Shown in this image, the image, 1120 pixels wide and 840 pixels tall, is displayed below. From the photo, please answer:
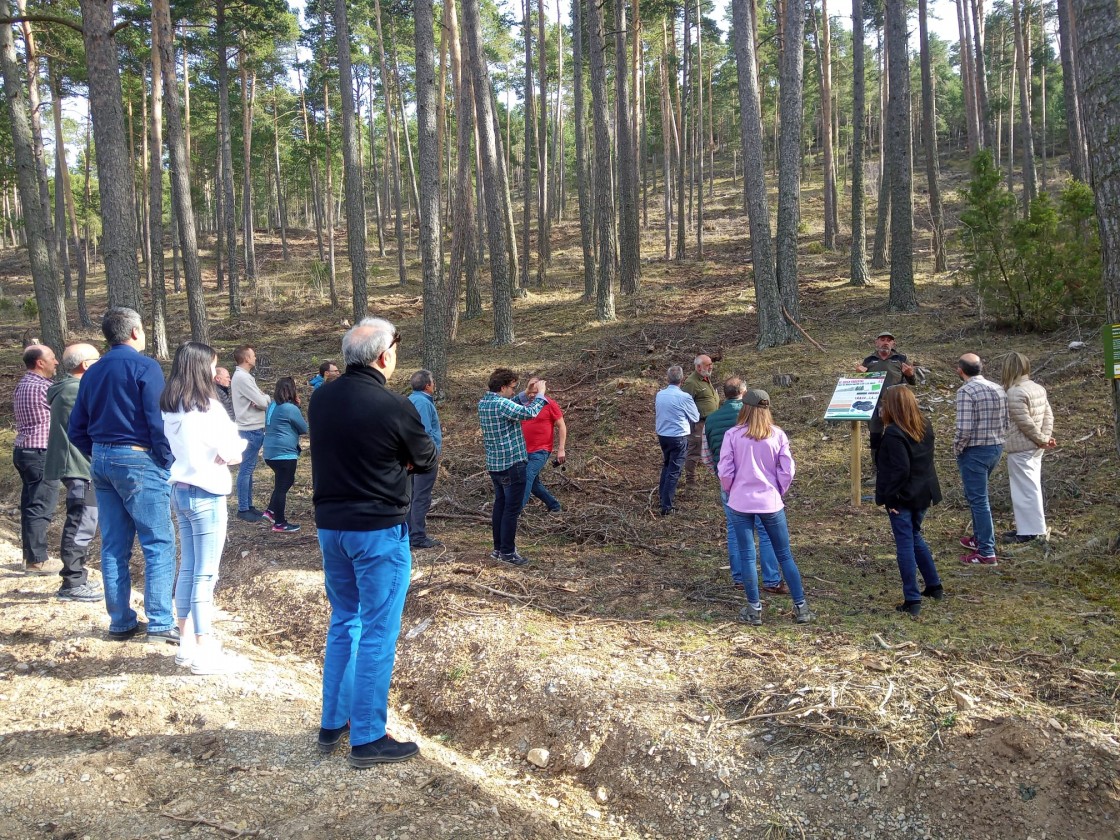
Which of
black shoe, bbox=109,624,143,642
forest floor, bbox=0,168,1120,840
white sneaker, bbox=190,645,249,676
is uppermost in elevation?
black shoe, bbox=109,624,143,642

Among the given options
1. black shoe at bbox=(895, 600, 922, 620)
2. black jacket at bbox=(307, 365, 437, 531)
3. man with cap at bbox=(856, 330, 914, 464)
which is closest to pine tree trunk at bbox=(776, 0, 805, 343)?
man with cap at bbox=(856, 330, 914, 464)

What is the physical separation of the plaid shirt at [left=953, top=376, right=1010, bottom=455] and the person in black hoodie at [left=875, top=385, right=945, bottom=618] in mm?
1320

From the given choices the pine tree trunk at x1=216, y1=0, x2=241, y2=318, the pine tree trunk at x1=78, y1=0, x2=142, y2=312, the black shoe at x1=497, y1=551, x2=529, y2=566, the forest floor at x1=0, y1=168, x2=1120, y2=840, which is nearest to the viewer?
the forest floor at x1=0, y1=168, x2=1120, y2=840

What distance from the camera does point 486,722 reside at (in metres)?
4.72

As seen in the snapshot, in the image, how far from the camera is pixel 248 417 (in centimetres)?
878

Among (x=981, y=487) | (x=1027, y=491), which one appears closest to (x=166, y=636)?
(x=981, y=487)

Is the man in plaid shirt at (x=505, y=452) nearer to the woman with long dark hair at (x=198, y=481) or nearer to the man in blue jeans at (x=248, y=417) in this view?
the woman with long dark hair at (x=198, y=481)

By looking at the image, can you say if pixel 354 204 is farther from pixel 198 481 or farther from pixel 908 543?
pixel 908 543

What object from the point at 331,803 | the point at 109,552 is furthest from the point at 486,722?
the point at 109,552

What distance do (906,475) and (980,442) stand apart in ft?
5.57

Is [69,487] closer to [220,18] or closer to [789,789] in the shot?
[789,789]

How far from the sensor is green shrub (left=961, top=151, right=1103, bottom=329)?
1195 cm

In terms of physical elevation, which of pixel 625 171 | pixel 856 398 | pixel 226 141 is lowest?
pixel 856 398

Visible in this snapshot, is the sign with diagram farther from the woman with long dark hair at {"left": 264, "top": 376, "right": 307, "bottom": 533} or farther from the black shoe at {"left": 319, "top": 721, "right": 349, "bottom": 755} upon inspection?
the black shoe at {"left": 319, "top": 721, "right": 349, "bottom": 755}
